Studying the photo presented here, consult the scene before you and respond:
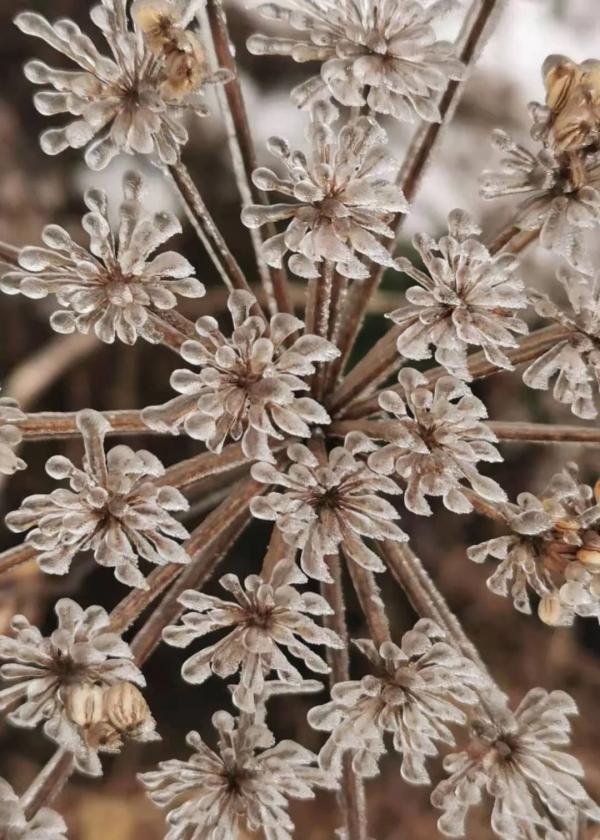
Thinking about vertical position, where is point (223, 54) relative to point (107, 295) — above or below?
above

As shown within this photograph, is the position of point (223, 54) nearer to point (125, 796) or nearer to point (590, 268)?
point (590, 268)

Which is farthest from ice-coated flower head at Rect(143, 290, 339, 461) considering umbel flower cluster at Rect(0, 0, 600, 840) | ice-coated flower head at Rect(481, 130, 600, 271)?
ice-coated flower head at Rect(481, 130, 600, 271)

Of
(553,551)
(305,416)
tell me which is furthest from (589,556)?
(305,416)

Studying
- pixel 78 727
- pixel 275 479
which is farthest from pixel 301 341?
pixel 78 727

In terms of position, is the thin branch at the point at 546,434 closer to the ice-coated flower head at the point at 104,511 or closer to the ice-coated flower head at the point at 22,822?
the ice-coated flower head at the point at 104,511

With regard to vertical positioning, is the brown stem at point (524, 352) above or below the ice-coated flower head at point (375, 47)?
below

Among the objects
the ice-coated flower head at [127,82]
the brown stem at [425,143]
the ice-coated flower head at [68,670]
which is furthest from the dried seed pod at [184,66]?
the ice-coated flower head at [68,670]
